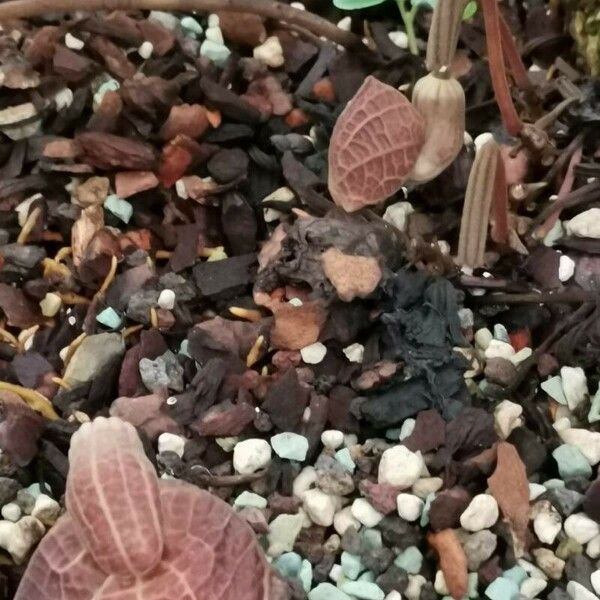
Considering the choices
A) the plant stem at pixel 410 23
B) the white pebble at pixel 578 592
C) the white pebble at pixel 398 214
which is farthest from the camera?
the plant stem at pixel 410 23

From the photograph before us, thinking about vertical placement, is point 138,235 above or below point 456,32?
below

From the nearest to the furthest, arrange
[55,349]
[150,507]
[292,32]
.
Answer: [150,507], [55,349], [292,32]

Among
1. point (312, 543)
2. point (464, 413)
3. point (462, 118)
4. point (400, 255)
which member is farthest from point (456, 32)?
point (312, 543)

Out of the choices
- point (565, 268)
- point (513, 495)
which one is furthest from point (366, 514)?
point (565, 268)

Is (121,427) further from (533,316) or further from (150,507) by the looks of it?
(533,316)

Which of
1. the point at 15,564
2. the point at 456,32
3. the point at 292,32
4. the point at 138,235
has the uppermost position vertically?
the point at 456,32

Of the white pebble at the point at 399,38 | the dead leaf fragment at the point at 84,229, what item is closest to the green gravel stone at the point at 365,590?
the dead leaf fragment at the point at 84,229

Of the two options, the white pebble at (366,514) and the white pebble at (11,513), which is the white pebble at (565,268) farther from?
the white pebble at (11,513)

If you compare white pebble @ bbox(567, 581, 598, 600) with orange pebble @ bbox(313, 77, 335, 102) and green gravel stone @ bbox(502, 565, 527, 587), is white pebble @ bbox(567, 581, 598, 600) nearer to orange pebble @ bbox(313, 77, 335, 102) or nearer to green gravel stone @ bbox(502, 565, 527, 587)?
green gravel stone @ bbox(502, 565, 527, 587)
